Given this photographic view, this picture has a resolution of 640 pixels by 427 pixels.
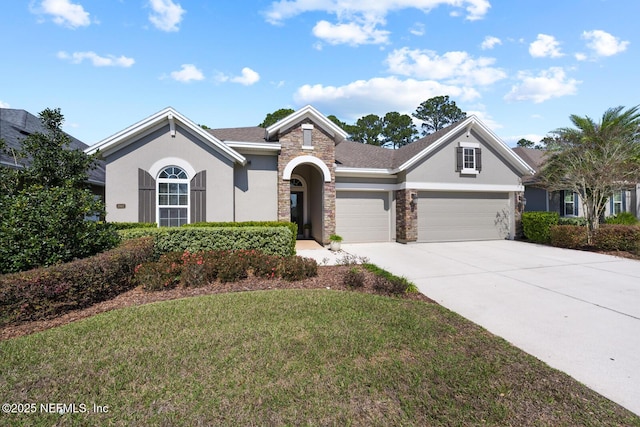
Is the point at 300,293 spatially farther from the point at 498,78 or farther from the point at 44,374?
the point at 498,78

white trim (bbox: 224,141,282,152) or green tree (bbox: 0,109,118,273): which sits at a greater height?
white trim (bbox: 224,141,282,152)

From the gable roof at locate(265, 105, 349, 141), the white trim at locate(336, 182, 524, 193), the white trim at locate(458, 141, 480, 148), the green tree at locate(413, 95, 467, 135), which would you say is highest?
the green tree at locate(413, 95, 467, 135)

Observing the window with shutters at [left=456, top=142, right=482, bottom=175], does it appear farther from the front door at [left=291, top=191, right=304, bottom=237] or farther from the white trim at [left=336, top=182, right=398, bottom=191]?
the front door at [left=291, top=191, right=304, bottom=237]

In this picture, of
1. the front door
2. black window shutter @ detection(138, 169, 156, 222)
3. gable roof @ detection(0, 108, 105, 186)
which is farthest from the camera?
the front door

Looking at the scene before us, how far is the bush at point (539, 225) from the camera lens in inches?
527

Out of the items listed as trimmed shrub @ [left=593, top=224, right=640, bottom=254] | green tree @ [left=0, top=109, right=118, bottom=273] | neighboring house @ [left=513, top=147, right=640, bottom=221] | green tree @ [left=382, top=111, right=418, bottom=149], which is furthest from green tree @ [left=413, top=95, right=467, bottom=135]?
green tree @ [left=0, top=109, right=118, bottom=273]

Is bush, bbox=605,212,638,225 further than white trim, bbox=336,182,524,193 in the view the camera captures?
Yes

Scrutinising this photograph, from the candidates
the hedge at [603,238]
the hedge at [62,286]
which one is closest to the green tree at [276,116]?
the hedge at [603,238]

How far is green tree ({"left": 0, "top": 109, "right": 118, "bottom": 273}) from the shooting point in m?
5.46

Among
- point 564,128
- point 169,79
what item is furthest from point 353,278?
point 564,128

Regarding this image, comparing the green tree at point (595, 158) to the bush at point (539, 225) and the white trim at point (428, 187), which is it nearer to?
the bush at point (539, 225)

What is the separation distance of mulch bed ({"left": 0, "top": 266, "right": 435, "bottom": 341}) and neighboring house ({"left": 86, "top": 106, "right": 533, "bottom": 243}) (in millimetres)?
5233

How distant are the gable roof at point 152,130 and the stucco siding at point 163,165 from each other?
16 centimetres

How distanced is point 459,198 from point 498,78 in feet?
18.9
